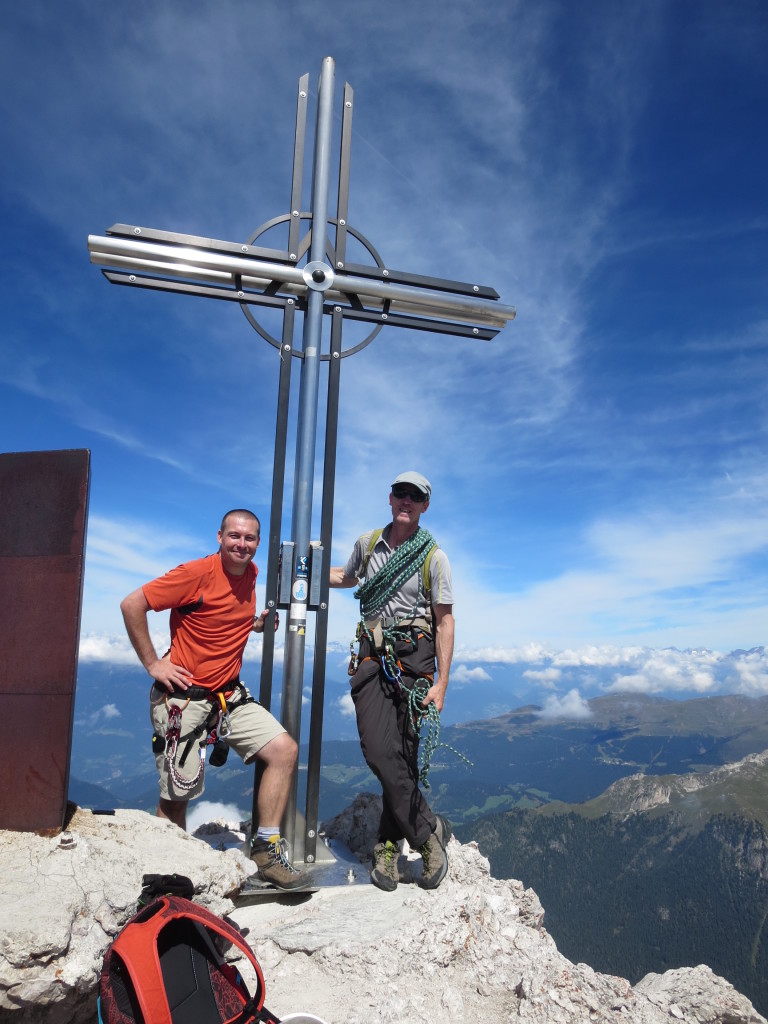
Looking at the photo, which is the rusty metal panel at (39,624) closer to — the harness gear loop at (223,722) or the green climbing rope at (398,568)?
the harness gear loop at (223,722)

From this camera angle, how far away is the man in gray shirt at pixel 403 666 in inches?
234

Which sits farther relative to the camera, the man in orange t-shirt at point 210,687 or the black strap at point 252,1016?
the man in orange t-shirt at point 210,687

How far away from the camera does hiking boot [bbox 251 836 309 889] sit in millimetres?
5773

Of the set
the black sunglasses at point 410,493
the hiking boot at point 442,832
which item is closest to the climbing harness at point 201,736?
the hiking boot at point 442,832

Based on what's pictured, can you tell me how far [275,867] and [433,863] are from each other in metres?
1.41

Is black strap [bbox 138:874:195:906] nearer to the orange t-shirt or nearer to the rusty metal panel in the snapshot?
the rusty metal panel

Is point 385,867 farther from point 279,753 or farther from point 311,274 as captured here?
point 311,274

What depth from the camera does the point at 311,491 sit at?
6.91m

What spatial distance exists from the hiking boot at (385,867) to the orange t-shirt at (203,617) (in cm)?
213

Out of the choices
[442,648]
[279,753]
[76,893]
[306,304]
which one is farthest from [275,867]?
[306,304]

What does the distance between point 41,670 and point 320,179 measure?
5749 mm

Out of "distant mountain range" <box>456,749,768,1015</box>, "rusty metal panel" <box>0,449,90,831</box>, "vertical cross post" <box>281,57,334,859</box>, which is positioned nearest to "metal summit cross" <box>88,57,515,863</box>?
"vertical cross post" <box>281,57,334,859</box>

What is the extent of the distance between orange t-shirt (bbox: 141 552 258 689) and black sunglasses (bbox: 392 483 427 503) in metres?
1.80

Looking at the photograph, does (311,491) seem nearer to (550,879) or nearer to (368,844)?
(368,844)
